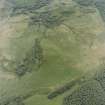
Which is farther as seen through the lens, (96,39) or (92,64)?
(96,39)

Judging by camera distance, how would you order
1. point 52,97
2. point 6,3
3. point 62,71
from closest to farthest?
point 52,97 < point 62,71 < point 6,3

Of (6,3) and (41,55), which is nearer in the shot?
(41,55)

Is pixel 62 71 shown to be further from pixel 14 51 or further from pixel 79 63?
pixel 14 51

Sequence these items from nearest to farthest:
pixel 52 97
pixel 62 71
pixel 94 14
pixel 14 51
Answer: pixel 52 97 < pixel 62 71 < pixel 14 51 < pixel 94 14

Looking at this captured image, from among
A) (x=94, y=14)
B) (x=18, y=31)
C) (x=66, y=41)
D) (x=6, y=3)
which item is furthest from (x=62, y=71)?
(x=6, y=3)

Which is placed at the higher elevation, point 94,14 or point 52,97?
point 94,14

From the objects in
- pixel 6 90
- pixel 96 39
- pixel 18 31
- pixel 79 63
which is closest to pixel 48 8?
pixel 18 31

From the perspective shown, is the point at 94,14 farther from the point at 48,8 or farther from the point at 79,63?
the point at 79,63

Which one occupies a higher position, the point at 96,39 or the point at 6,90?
the point at 96,39

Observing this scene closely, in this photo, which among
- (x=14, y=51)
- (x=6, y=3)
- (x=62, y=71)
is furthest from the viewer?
(x=6, y=3)
